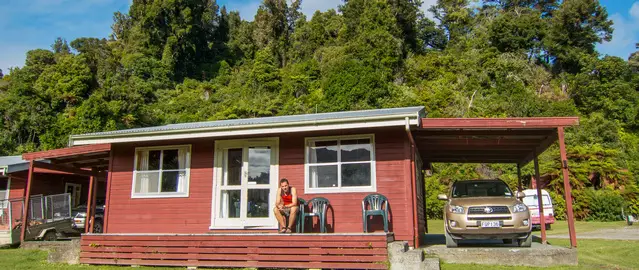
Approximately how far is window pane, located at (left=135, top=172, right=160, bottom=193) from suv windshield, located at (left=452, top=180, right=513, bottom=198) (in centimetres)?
700

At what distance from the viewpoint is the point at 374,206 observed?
9.45 metres

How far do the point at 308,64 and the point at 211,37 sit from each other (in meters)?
27.6

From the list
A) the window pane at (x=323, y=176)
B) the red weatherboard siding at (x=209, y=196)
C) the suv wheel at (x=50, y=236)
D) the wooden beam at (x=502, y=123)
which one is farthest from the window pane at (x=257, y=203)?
the suv wheel at (x=50, y=236)

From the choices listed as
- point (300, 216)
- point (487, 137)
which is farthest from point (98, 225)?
point (487, 137)

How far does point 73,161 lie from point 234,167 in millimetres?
5954

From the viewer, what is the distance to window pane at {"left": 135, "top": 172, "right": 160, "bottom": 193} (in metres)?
11.2

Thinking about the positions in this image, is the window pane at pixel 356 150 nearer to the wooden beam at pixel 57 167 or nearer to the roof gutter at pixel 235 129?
the roof gutter at pixel 235 129

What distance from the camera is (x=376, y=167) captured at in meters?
9.70

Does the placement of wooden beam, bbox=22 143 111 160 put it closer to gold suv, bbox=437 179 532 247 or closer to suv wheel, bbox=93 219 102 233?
suv wheel, bbox=93 219 102 233

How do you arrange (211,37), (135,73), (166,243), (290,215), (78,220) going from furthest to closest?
(211,37) < (135,73) < (78,220) < (290,215) < (166,243)

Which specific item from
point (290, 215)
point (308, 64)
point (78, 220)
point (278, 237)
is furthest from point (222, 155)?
point (308, 64)

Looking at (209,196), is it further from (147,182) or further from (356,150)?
(356,150)

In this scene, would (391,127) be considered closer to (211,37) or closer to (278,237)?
(278,237)

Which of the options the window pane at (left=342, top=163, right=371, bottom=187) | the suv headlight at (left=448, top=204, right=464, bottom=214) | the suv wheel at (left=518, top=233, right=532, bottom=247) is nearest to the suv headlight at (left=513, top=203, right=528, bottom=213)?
the suv wheel at (left=518, top=233, right=532, bottom=247)
